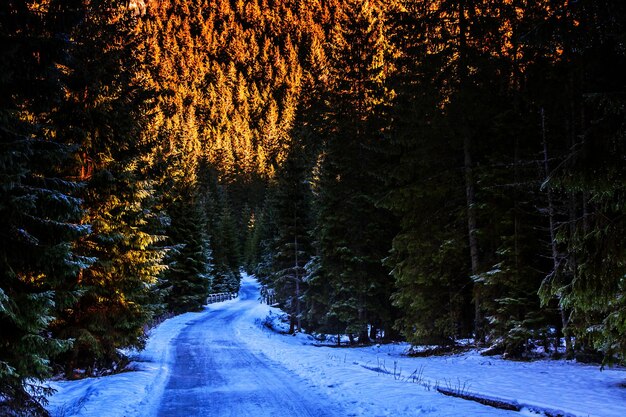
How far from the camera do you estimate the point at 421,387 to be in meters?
10.0

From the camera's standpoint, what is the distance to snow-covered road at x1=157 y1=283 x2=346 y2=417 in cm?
889

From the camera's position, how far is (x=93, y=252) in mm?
12766

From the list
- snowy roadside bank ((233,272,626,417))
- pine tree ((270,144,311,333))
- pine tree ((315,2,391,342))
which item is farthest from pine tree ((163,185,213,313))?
snowy roadside bank ((233,272,626,417))

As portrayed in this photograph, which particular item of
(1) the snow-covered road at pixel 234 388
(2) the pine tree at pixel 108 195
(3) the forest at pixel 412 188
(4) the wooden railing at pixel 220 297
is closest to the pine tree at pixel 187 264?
(4) the wooden railing at pixel 220 297

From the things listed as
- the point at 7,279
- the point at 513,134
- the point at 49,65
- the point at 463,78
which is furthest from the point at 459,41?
the point at 7,279

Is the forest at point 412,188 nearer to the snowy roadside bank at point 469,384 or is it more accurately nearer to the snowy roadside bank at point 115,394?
the snowy roadside bank at point 115,394

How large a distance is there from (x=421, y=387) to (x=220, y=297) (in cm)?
5324

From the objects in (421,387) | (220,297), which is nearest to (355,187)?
(421,387)

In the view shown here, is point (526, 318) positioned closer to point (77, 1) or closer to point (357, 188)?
point (357, 188)

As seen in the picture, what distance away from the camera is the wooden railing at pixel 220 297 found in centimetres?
5549

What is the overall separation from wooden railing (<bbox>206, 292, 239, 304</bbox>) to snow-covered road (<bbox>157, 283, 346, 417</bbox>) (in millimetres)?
36724

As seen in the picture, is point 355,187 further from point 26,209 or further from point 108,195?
point 26,209

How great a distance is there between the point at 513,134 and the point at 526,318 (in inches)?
238

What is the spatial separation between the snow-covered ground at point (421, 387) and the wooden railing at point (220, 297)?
134 ft
